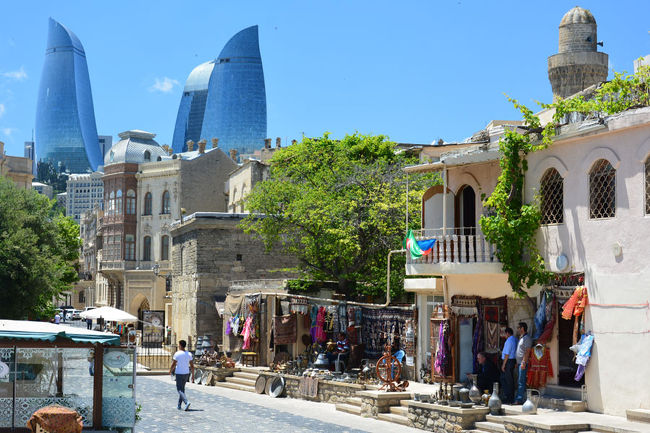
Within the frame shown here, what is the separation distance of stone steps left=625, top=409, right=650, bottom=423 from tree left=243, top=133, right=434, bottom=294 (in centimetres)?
1464

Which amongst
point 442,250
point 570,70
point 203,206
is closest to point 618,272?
point 442,250

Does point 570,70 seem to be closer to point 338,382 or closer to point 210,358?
point 210,358

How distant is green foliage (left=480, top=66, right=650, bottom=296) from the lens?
16.5m

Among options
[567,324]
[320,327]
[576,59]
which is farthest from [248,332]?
[576,59]

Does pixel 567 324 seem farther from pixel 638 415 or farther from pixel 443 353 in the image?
pixel 638 415

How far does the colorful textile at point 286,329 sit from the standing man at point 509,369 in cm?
952

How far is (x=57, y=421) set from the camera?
10.9 metres

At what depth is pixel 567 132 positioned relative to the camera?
52.7 ft

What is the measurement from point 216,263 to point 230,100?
11295 cm

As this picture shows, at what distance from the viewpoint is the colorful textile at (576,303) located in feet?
51.5

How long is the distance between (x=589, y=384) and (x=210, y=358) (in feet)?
47.7

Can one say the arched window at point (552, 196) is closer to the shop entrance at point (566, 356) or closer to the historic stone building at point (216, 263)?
the shop entrance at point (566, 356)

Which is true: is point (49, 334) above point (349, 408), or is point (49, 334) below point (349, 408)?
above

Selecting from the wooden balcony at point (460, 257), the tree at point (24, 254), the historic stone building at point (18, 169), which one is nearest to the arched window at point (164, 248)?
the historic stone building at point (18, 169)
